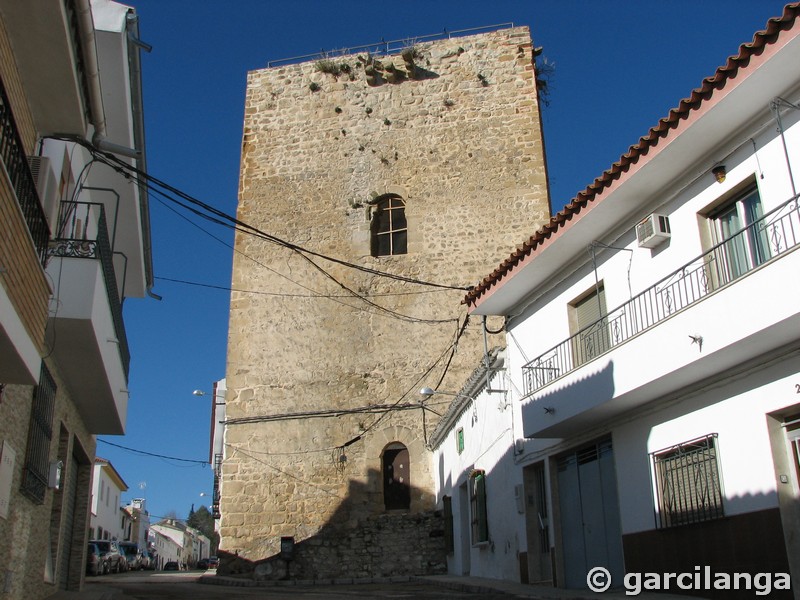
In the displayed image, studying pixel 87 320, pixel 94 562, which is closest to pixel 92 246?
pixel 87 320

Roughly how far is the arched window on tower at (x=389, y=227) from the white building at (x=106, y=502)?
23453mm

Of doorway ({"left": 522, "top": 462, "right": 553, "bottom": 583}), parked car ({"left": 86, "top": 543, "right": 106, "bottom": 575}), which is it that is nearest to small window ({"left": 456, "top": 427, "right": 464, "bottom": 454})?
doorway ({"left": 522, "top": 462, "right": 553, "bottom": 583})

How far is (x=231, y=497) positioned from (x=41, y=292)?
12.2 meters

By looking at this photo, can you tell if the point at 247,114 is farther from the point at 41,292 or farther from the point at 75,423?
the point at 41,292

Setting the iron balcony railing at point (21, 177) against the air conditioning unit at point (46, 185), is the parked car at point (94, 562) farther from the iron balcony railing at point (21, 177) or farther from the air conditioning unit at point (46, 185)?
the iron balcony railing at point (21, 177)

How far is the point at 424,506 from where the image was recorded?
1717cm

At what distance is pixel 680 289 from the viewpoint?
859 centimetres

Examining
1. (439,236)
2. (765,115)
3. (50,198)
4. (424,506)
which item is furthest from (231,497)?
(765,115)

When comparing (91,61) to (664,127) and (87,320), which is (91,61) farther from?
(664,127)

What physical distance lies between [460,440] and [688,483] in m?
6.87

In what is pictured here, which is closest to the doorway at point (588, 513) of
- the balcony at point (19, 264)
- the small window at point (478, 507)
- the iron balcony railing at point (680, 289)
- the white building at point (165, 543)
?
the iron balcony railing at point (680, 289)

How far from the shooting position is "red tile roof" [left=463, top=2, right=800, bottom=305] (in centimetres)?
666

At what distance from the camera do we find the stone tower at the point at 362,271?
1745 cm

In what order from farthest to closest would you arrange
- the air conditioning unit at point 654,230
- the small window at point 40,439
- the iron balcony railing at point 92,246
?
the air conditioning unit at point 654,230 < the iron balcony railing at point 92,246 < the small window at point 40,439
